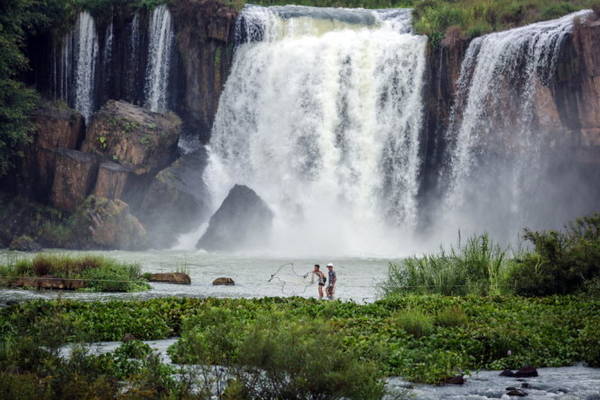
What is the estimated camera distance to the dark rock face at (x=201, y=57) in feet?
146

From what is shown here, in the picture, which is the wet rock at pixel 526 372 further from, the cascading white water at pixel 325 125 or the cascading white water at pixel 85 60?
the cascading white water at pixel 85 60

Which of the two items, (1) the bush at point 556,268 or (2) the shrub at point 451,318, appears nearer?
(2) the shrub at point 451,318

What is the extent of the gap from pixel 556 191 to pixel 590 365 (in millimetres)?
26568

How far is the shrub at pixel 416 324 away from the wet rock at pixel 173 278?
11.4 metres

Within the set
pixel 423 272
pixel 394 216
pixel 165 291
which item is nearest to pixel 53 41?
pixel 394 216

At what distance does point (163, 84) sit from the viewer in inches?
1815

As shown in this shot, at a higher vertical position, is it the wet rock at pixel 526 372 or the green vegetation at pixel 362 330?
the green vegetation at pixel 362 330

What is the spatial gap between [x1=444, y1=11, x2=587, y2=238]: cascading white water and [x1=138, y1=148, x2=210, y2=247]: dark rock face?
488 inches

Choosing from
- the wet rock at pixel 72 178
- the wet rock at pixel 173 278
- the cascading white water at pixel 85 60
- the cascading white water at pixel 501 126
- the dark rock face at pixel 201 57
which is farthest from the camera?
the cascading white water at pixel 85 60

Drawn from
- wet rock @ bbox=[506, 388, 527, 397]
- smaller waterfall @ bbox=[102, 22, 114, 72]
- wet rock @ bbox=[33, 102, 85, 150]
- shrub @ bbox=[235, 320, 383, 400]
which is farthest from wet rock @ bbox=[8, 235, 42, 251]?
shrub @ bbox=[235, 320, 383, 400]

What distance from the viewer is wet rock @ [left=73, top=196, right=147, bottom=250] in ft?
126

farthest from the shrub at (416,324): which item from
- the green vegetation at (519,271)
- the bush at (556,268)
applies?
the bush at (556,268)

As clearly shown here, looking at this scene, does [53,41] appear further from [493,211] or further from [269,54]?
[493,211]

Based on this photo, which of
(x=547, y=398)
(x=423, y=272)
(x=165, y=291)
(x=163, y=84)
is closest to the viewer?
(x=547, y=398)
